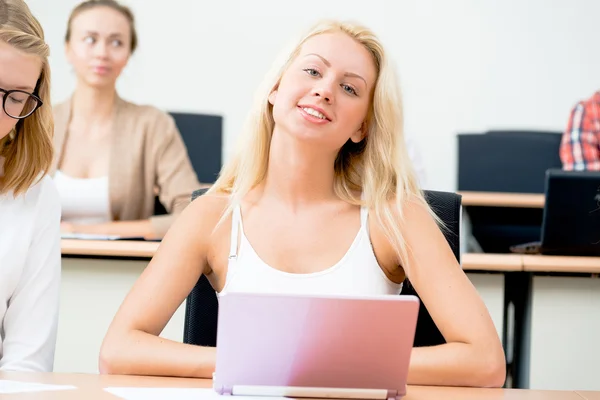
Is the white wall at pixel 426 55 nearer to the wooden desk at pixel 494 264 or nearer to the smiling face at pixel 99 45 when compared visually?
the smiling face at pixel 99 45

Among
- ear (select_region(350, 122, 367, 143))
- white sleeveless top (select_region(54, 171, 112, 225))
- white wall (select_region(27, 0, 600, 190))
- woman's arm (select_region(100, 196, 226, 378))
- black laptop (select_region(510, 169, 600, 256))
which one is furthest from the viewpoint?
white wall (select_region(27, 0, 600, 190))

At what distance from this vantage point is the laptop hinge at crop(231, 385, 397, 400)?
1.11 metres

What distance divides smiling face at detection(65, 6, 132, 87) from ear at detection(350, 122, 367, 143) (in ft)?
5.56

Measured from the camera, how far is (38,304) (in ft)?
4.81

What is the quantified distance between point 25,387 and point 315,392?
39 cm

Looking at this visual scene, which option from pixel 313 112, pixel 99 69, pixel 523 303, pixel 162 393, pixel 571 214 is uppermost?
pixel 99 69

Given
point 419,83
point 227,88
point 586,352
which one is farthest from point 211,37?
point 586,352

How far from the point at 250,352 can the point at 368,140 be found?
664 mm

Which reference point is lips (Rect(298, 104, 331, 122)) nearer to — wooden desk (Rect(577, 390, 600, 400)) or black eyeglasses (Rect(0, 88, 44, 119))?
black eyeglasses (Rect(0, 88, 44, 119))

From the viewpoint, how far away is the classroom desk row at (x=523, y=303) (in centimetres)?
218

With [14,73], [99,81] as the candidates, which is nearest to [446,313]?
[14,73]

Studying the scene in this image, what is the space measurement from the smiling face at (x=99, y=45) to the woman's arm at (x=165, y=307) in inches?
65.2

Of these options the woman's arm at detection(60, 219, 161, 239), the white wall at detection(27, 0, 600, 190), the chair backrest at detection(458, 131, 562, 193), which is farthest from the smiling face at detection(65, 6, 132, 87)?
the white wall at detection(27, 0, 600, 190)

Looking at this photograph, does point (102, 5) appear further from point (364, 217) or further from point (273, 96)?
point (364, 217)
